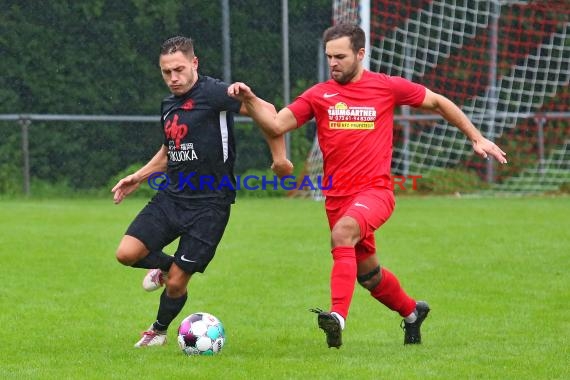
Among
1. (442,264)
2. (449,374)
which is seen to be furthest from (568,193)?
(449,374)

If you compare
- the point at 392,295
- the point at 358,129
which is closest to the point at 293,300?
the point at 392,295

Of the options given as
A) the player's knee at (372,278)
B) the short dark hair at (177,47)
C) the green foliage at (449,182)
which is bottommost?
the green foliage at (449,182)

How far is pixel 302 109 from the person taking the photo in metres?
6.43

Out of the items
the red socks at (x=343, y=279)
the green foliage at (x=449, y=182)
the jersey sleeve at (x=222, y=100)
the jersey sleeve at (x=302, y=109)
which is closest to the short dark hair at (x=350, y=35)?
the jersey sleeve at (x=302, y=109)

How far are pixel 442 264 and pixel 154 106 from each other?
8.91 meters

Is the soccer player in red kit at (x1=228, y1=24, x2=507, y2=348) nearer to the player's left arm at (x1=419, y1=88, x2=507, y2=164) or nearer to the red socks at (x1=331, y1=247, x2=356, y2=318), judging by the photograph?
the player's left arm at (x1=419, y1=88, x2=507, y2=164)

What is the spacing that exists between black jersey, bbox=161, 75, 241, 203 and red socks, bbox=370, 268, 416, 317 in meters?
0.98

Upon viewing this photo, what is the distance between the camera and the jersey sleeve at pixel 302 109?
6.41 meters

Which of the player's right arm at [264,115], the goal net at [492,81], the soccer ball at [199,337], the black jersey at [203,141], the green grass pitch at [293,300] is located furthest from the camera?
the goal net at [492,81]

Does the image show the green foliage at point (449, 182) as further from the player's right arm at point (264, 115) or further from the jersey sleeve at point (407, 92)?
the player's right arm at point (264, 115)

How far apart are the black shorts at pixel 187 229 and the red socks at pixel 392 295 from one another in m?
0.93

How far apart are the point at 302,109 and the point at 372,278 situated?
101 centimetres

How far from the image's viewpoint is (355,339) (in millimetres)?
6949

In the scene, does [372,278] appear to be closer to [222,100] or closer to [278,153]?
[278,153]
